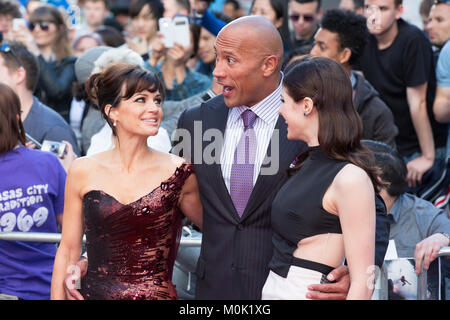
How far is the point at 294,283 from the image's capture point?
2982 millimetres

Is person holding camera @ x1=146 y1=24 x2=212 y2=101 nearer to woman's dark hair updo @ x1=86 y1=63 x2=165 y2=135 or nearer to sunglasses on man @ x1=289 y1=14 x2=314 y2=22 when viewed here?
sunglasses on man @ x1=289 y1=14 x2=314 y2=22

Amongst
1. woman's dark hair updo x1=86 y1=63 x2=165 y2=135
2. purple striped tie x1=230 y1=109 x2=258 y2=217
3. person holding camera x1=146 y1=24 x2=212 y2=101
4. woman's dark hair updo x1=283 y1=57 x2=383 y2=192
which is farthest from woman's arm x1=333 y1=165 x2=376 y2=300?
person holding camera x1=146 y1=24 x2=212 y2=101

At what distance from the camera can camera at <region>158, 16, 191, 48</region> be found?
20.3 ft

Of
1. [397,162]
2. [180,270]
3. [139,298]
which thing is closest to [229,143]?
[139,298]

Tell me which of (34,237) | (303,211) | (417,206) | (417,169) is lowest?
(34,237)

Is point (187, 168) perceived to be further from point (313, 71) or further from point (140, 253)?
point (313, 71)

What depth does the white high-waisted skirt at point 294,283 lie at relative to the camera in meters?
2.96

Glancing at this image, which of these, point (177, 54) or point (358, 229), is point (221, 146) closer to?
point (358, 229)

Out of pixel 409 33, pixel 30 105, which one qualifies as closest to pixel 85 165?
pixel 30 105

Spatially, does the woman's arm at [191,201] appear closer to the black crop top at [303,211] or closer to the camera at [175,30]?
the black crop top at [303,211]

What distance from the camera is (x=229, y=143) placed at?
3.50 m

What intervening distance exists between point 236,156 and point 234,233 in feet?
1.24

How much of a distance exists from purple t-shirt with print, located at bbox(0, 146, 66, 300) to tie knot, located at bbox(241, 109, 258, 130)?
4.36ft

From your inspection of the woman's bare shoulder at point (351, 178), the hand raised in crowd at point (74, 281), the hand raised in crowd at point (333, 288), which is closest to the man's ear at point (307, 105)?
the woman's bare shoulder at point (351, 178)
